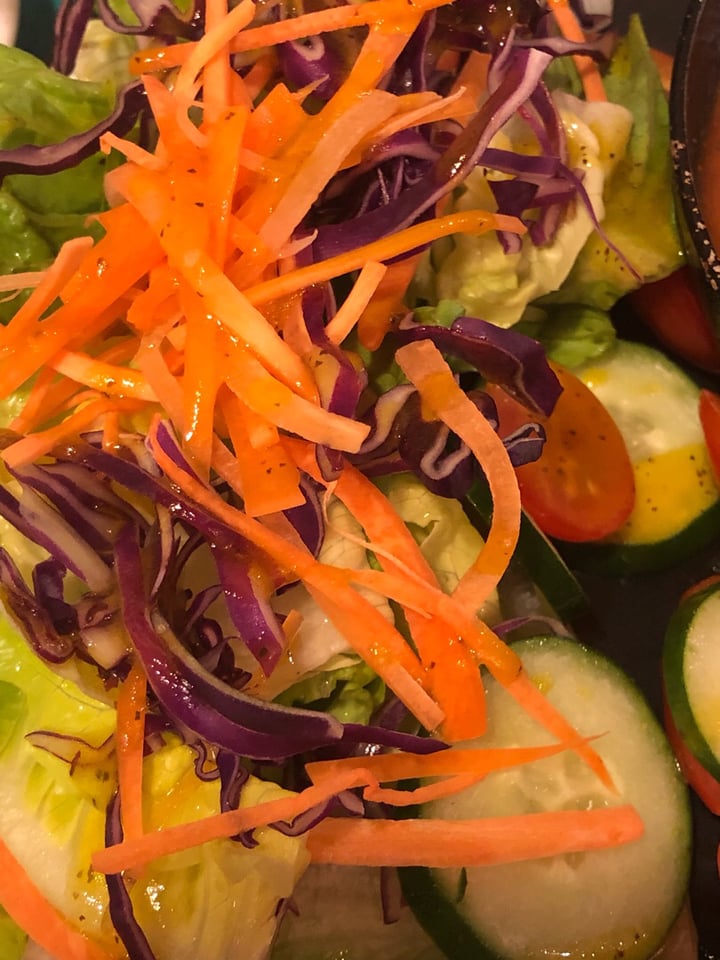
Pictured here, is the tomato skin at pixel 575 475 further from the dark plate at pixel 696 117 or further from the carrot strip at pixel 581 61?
the carrot strip at pixel 581 61

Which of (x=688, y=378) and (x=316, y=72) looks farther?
(x=688, y=378)

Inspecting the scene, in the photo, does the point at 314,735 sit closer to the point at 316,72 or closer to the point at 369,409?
the point at 369,409

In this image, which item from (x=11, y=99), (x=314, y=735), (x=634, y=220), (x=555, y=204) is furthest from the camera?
(x=634, y=220)

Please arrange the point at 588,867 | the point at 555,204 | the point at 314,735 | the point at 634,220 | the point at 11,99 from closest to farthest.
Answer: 1. the point at 314,735
2. the point at 588,867
3. the point at 11,99
4. the point at 555,204
5. the point at 634,220

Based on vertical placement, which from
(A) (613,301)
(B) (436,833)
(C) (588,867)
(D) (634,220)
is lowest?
(C) (588,867)

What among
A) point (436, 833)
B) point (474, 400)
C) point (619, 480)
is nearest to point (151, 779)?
point (436, 833)

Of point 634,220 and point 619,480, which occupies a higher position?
point 634,220

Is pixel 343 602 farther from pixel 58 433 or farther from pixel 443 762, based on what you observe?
Result: pixel 58 433

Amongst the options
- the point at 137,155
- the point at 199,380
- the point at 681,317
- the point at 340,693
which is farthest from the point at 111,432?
the point at 681,317
